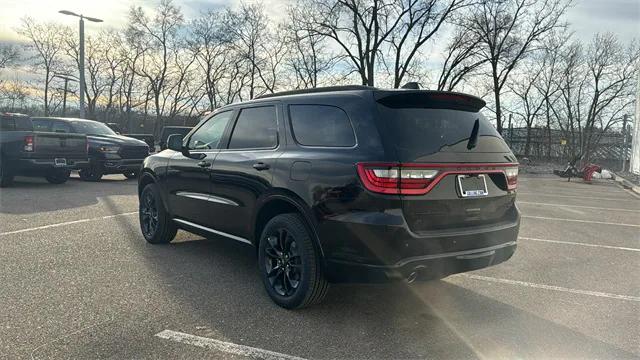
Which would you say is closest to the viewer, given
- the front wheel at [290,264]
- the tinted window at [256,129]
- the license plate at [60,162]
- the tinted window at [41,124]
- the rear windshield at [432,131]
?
the rear windshield at [432,131]

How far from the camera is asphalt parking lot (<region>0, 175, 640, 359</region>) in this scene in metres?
3.27

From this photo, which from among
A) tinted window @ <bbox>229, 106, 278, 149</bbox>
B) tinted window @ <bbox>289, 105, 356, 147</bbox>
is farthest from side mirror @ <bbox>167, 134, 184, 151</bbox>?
tinted window @ <bbox>289, 105, 356, 147</bbox>

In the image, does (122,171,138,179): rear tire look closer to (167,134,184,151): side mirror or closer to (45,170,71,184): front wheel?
(45,170,71,184): front wheel

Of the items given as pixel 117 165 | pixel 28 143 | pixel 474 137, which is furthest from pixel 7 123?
pixel 474 137

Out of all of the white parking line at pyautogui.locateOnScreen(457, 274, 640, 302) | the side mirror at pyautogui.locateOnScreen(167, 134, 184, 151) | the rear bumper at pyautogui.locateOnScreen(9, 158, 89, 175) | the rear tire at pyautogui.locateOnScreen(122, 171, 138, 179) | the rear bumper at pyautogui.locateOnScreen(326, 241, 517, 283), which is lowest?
the white parking line at pyautogui.locateOnScreen(457, 274, 640, 302)

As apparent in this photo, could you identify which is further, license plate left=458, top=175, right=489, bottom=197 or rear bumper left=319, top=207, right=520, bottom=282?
license plate left=458, top=175, right=489, bottom=197

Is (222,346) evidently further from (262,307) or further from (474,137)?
(474,137)

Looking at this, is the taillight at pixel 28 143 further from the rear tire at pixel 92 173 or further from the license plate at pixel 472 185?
the license plate at pixel 472 185

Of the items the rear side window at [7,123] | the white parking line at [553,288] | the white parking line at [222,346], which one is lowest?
the white parking line at [222,346]

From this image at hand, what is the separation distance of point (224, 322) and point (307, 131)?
1.66 metres

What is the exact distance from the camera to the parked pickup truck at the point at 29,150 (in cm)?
1121

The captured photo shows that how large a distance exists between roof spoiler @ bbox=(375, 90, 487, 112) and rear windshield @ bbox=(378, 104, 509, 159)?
0.13 ft

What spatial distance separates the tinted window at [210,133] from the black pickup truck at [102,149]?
8603mm

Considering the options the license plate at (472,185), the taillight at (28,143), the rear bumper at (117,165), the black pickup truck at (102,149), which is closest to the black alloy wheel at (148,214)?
the license plate at (472,185)
